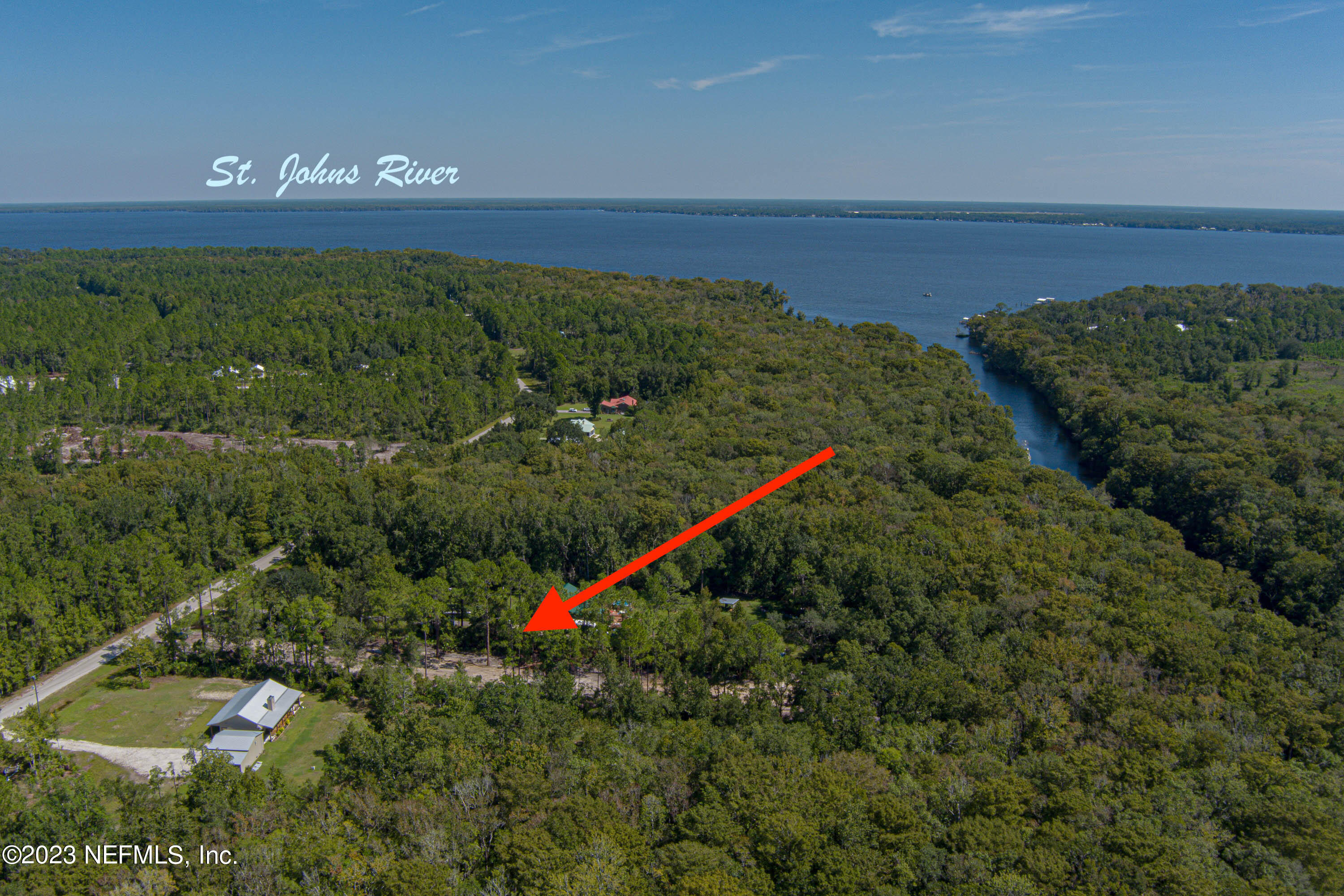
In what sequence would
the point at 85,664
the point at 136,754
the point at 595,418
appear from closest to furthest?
the point at 136,754 → the point at 85,664 → the point at 595,418

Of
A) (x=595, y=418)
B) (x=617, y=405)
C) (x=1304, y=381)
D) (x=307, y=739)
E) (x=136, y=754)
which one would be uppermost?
(x=1304, y=381)

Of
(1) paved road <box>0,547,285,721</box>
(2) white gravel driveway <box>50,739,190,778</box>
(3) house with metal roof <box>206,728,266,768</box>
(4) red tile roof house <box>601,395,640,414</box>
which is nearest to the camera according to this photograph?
(2) white gravel driveway <box>50,739,190,778</box>

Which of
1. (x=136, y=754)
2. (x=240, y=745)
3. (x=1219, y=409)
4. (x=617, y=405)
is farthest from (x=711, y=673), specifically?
(x=1219, y=409)

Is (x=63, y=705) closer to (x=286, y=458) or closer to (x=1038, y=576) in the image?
(x=286, y=458)

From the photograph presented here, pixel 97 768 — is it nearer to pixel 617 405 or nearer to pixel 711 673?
pixel 711 673

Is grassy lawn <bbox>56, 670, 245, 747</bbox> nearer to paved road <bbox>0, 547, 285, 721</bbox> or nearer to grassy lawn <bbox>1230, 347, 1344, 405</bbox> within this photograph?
paved road <bbox>0, 547, 285, 721</bbox>

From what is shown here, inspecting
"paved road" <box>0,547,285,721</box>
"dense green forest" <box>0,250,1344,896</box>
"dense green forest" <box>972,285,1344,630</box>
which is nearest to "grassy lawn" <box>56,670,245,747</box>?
"paved road" <box>0,547,285,721</box>

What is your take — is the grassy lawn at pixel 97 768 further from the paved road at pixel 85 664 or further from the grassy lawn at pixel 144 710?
the paved road at pixel 85 664

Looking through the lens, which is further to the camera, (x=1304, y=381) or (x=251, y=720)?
(x=1304, y=381)

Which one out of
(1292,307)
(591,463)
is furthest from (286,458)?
(1292,307)
